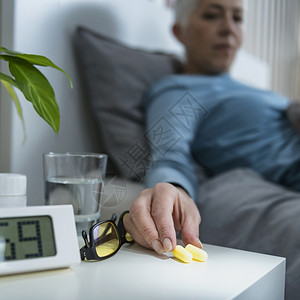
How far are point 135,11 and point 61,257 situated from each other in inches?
43.5

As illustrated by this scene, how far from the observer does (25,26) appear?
979 mm

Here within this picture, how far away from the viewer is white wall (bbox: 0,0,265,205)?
963 millimetres

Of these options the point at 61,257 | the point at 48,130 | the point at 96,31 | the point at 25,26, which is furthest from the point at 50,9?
the point at 61,257

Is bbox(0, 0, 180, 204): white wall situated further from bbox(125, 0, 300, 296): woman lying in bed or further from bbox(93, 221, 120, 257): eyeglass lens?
bbox(93, 221, 120, 257): eyeglass lens

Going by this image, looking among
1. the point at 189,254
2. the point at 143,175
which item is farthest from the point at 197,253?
the point at 143,175

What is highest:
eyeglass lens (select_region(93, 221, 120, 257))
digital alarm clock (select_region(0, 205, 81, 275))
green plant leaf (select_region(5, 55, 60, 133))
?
green plant leaf (select_region(5, 55, 60, 133))

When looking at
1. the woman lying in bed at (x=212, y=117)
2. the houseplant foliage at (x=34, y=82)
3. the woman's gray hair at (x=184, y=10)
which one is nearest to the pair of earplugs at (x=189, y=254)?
the woman lying in bed at (x=212, y=117)

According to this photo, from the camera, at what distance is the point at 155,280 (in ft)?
1.36

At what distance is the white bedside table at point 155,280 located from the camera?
0.38 metres

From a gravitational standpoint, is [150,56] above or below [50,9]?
below

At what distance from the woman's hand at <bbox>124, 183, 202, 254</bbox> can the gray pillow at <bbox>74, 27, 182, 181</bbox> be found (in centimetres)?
44

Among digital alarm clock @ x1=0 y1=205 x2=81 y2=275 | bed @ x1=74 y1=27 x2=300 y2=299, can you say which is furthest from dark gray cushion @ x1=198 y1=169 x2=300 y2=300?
digital alarm clock @ x1=0 y1=205 x2=81 y2=275

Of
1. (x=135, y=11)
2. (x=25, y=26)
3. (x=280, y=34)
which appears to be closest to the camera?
(x=25, y=26)

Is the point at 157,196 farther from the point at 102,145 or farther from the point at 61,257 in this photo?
the point at 102,145
